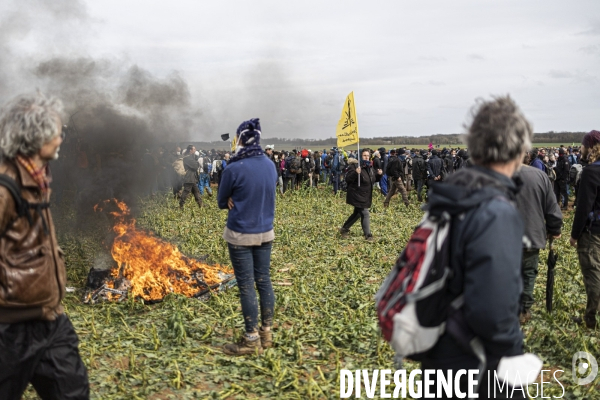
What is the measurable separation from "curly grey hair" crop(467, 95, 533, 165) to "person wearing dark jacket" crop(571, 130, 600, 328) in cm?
377

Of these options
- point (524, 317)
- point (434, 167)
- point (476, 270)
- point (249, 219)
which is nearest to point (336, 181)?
point (434, 167)

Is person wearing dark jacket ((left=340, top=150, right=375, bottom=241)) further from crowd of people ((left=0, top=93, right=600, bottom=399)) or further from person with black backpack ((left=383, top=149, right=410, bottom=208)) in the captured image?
crowd of people ((left=0, top=93, right=600, bottom=399))

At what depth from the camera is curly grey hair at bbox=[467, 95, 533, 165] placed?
2312 mm

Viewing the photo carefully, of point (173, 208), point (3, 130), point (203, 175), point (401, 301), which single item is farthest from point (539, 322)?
point (203, 175)

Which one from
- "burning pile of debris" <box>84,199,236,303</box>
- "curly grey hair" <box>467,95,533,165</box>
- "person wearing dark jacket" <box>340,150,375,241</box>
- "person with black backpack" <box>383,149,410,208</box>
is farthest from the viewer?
"person with black backpack" <box>383,149,410,208</box>

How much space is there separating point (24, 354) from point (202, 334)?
3352 mm

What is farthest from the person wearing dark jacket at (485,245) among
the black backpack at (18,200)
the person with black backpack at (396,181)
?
the person with black backpack at (396,181)

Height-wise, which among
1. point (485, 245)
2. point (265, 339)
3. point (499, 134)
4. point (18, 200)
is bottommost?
point (265, 339)

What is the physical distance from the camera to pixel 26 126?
2.77m

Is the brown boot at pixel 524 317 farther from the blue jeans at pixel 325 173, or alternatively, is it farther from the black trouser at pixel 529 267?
the blue jeans at pixel 325 173

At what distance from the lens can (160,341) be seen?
228 inches

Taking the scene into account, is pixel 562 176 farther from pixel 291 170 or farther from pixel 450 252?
pixel 450 252

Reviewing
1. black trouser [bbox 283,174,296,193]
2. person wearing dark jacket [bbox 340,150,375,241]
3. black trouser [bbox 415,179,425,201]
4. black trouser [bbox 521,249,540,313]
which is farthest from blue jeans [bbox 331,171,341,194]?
black trouser [bbox 521,249,540,313]

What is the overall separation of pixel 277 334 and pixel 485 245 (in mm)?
4203
